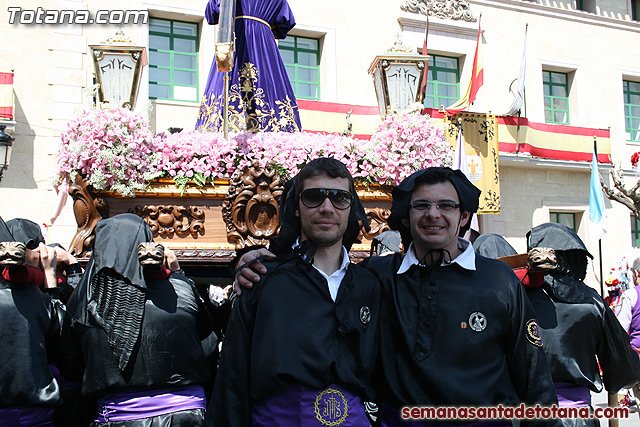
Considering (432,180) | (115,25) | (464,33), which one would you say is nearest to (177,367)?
(432,180)

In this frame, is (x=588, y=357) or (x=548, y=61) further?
(x=548, y=61)

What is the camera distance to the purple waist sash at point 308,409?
228cm

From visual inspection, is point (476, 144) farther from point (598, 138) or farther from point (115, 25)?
point (115, 25)

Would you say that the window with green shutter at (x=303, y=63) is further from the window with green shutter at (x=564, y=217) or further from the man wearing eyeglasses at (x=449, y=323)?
the man wearing eyeglasses at (x=449, y=323)

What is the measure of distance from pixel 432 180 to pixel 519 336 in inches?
29.6

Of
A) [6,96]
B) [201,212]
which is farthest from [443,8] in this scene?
[201,212]

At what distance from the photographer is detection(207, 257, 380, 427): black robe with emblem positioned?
2.32 m

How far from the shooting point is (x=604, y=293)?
1538 cm

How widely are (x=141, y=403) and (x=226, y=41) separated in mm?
2728

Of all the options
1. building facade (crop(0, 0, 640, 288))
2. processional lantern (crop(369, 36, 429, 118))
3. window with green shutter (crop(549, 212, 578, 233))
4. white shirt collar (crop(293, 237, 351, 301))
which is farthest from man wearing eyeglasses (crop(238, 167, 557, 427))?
window with green shutter (crop(549, 212, 578, 233))

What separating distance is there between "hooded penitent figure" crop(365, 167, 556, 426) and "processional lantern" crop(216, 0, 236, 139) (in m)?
2.32

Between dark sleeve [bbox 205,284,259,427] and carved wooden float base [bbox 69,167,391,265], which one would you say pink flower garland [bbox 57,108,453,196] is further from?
dark sleeve [bbox 205,284,259,427]

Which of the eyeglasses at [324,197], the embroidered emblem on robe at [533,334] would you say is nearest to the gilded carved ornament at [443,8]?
the eyeglasses at [324,197]

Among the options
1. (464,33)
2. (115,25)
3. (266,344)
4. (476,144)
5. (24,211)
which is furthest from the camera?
(464,33)
